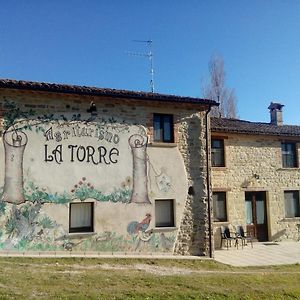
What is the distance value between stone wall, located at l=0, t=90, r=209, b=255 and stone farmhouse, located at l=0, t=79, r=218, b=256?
34mm

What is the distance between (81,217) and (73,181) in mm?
1323

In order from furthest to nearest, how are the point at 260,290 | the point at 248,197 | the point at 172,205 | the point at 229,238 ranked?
the point at 248,197 → the point at 229,238 → the point at 172,205 → the point at 260,290

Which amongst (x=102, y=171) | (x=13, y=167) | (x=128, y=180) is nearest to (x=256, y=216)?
(x=128, y=180)

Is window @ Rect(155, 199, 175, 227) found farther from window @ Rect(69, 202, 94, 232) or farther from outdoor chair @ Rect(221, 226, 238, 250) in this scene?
outdoor chair @ Rect(221, 226, 238, 250)

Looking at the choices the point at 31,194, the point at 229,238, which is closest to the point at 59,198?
the point at 31,194

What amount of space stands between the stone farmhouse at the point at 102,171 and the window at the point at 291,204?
24.3ft

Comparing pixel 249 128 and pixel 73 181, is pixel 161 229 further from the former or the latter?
pixel 249 128

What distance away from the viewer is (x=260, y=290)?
29.2 ft

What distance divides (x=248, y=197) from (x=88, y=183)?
9552 mm

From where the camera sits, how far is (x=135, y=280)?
9.03m

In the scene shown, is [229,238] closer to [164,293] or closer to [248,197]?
[248,197]

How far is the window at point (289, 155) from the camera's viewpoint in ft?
64.2

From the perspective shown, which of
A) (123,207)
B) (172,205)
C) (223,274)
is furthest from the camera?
(172,205)

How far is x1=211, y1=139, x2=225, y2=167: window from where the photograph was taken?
1775 cm
